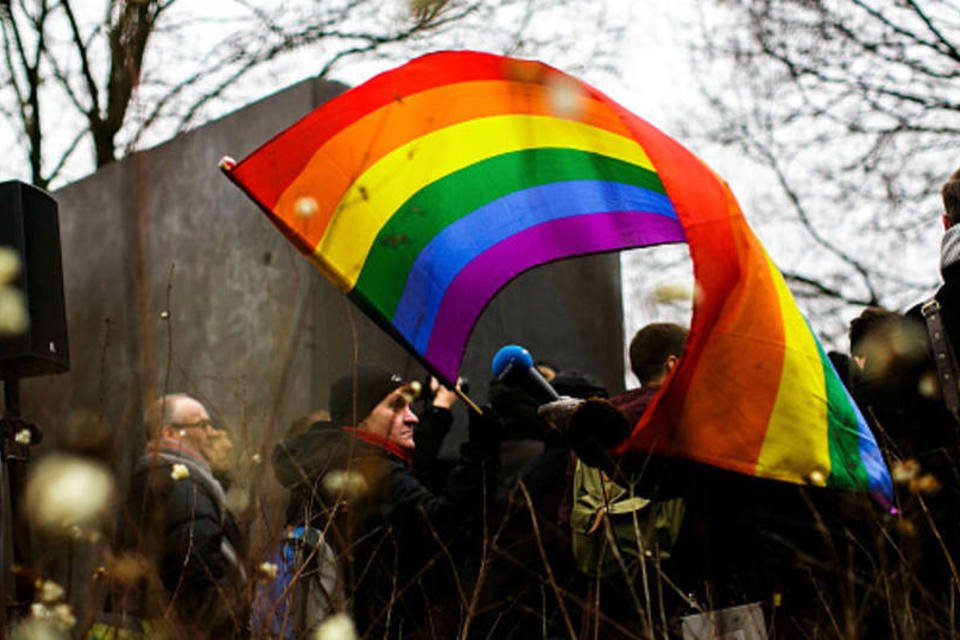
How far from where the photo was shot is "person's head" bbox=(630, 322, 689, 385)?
11.5 feet

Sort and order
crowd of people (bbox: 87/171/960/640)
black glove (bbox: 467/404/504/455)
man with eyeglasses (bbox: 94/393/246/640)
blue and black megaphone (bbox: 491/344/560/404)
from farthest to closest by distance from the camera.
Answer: black glove (bbox: 467/404/504/455)
blue and black megaphone (bbox: 491/344/560/404)
crowd of people (bbox: 87/171/960/640)
man with eyeglasses (bbox: 94/393/246/640)

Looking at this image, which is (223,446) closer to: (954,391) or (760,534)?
(760,534)

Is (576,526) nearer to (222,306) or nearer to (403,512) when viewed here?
(403,512)

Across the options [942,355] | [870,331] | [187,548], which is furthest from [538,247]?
[187,548]

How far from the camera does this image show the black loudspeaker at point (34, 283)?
A: 11.9 ft

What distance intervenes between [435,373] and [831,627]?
51.8 inches

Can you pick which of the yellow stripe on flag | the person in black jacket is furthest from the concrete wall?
the yellow stripe on flag

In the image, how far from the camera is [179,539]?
3492 mm

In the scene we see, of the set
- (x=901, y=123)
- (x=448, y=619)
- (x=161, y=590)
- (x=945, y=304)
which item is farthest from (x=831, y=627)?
(x=901, y=123)

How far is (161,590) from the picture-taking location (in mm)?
2227

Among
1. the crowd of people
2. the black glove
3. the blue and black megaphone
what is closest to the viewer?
the crowd of people

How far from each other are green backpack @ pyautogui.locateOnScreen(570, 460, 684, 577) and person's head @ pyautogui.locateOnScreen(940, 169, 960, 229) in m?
1.08

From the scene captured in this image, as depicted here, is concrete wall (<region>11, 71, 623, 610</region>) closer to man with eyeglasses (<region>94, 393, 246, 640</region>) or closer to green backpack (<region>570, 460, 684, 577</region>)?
man with eyeglasses (<region>94, 393, 246, 640</region>)

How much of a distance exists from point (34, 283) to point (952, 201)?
251 cm
